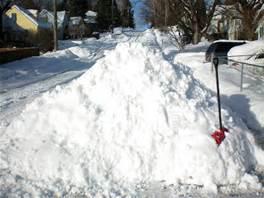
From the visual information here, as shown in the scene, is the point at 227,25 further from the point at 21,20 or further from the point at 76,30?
the point at 21,20

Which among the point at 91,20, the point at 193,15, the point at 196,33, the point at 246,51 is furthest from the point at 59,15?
the point at 246,51

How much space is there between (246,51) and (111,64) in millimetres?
11615

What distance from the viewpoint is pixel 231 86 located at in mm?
11820

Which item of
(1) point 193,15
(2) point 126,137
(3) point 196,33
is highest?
(1) point 193,15

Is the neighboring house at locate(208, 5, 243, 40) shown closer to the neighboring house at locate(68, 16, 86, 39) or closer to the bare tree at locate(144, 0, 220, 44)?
the bare tree at locate(144, 0, 220, 44)

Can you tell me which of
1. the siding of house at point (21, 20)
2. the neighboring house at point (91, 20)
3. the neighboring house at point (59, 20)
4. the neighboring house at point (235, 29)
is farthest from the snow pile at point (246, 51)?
the neighboring house at point (91, 20)

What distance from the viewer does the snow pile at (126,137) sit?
5.85 m

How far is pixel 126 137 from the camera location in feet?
21.0

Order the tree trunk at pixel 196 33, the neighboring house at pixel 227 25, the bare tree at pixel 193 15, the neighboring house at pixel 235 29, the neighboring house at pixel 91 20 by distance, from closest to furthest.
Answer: the bare tree at pixel 193 15 < the tree trunk at pixel 196 33 < the neighboring house at pixel 227 25 < the neighboring house at pixel 235 29 < the neighboring house at pixel 91 20

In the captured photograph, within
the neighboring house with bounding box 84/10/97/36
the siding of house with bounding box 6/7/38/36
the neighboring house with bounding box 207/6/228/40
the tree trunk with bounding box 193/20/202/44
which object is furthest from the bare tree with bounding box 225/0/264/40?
the neighboring house with bounding box 84/10/97/36

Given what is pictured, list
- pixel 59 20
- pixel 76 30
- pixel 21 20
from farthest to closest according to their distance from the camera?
pixel 59 20
pixel 76 30
pixel 21 20

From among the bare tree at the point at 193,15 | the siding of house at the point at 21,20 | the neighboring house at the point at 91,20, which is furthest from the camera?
the neighboring house at the point at 91,20

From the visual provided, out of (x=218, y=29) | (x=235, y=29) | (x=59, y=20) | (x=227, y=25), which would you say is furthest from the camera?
(x=59, y=20)

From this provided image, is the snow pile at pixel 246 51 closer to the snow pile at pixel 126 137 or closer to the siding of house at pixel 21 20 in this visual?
the snow pile at pixel 126 137
